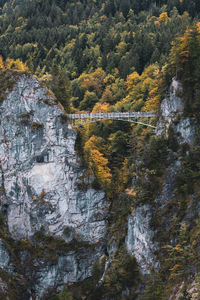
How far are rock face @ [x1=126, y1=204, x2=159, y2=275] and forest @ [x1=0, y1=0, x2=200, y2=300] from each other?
1.06 metres

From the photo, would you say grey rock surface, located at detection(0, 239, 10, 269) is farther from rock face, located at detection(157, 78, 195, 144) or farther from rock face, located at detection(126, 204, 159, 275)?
rock face, located at detection(157, 78, 195, 144)

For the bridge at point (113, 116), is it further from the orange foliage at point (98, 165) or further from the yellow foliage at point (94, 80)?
the yellow foliage at point (94, 80)

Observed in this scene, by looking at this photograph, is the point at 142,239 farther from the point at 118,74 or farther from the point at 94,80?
the point at 118,74

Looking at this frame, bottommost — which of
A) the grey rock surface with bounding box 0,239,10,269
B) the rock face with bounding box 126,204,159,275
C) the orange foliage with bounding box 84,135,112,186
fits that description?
the grey rock surface with bounding box 0,239,10,269

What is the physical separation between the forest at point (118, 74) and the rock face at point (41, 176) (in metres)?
2.43

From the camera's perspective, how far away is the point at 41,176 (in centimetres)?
4750

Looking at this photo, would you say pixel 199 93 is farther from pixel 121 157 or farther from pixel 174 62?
pixel 121 157

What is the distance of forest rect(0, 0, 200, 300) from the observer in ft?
136

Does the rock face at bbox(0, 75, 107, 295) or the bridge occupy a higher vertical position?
the bridge

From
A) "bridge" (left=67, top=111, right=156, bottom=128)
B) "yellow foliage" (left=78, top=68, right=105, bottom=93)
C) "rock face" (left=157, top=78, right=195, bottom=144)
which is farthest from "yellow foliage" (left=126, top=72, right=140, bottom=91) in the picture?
"rock face" (left=157, top=78, right=195, bottom=144)

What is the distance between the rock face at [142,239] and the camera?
129ft

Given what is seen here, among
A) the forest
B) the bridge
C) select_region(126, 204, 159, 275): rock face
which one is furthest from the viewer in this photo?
the bridge

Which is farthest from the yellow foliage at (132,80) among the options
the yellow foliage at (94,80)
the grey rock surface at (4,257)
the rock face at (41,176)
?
the grey rock surface at (4,257)

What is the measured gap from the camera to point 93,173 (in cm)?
4953
